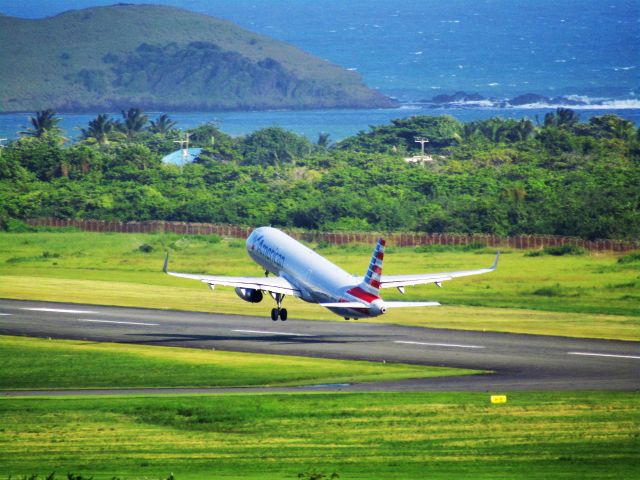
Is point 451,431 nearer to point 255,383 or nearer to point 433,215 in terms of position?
point 255,383

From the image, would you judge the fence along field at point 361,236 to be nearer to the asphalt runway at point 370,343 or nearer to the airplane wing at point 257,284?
the asphalt runway at point 370,343

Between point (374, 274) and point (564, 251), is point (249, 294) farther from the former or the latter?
point (564, 251)

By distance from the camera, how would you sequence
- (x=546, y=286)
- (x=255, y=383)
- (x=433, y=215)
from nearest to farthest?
1. (x=255, y=383)
2. (x=546, y=286)
3. (x=433, y=215)

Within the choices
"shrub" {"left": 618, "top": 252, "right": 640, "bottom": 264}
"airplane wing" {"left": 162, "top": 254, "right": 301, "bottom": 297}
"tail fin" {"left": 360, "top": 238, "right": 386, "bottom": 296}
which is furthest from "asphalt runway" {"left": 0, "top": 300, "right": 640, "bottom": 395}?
"shrub" {"left": 618, "top": 252, "right": 640, "bottom": 264}

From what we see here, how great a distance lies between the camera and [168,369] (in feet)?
264

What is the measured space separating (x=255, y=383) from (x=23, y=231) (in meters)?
103

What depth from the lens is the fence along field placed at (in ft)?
484

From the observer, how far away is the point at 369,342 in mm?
91875

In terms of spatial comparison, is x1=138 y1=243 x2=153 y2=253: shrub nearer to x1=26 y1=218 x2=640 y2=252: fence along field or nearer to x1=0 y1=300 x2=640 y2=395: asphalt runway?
x1=26 y1=218 x2=640 y2=252: fence along field

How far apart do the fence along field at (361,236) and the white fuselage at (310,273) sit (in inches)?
2026

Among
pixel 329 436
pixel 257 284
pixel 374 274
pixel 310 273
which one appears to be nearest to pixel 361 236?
pixel 257 284

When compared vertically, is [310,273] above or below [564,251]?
below

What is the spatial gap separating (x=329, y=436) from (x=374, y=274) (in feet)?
82.4

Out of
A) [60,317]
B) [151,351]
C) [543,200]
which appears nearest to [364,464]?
[151,351]
